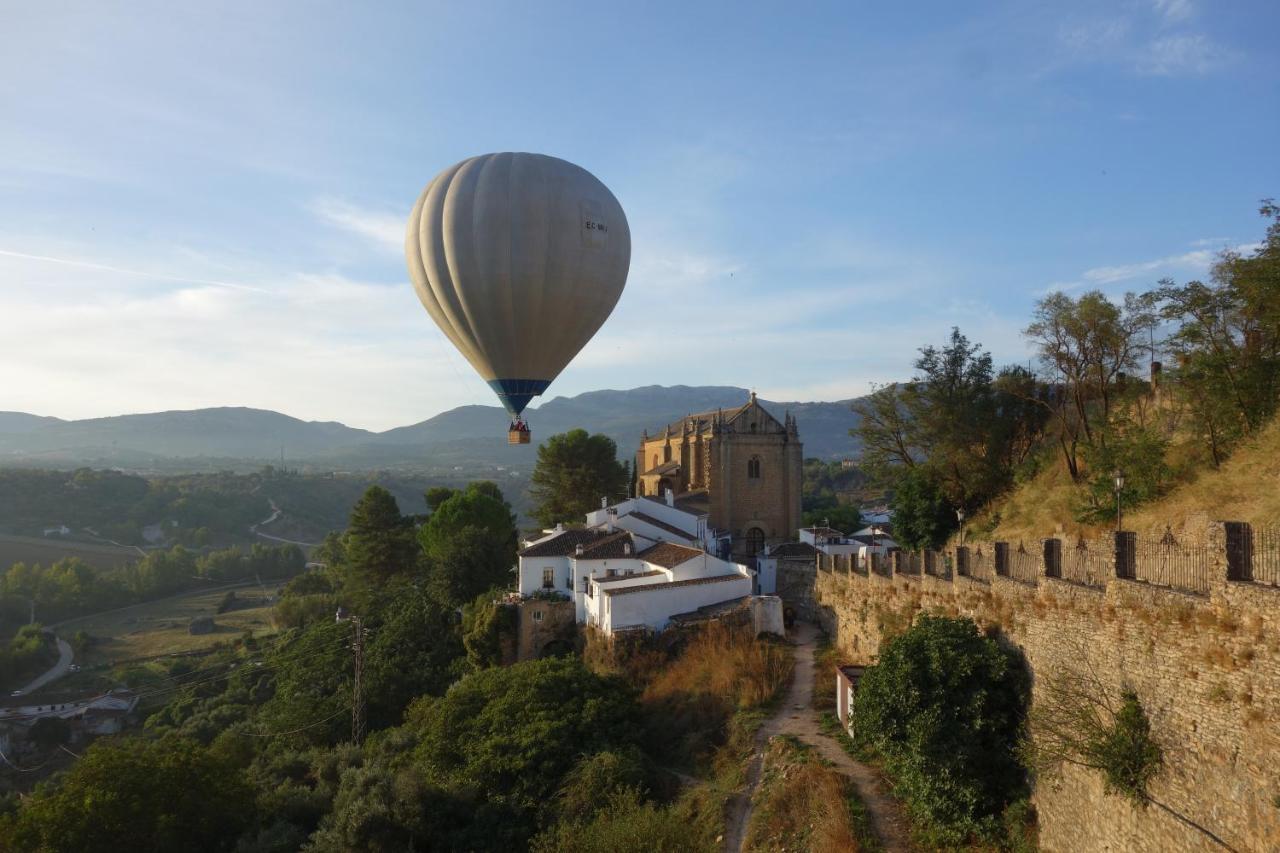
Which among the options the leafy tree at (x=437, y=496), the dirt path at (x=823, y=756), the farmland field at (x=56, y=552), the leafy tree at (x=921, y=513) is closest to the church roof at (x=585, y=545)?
the leafy tree at (x=921, y=513)

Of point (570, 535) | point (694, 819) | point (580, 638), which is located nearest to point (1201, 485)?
point (694, 819)

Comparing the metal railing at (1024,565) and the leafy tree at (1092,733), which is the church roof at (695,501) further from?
the leafy tree at (1092,733)

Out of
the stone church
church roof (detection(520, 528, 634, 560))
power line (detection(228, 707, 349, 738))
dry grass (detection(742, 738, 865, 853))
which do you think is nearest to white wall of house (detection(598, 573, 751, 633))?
church roof (detection(520, 528, 634, 560))

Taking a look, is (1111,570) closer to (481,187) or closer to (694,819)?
(694,819)

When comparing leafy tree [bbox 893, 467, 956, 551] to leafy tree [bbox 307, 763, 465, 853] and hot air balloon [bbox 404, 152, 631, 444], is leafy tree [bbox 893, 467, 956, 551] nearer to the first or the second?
hot air balloon [bbox 404, 152, 631, 444]

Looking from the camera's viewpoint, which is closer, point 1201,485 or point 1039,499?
point 1201,485

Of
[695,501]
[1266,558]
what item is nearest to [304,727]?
[695,501]
